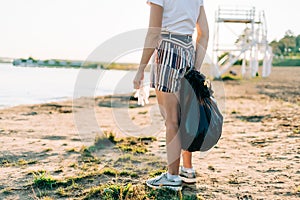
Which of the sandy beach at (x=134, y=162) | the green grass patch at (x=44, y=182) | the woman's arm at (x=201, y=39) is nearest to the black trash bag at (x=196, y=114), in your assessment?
the woman's arm at (x=201, y=39)

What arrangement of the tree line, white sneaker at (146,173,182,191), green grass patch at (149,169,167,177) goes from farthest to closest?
1. the tree line
2. green grass patch at (149,169,167,177)
3. white sneaker at (146,173,182,191)

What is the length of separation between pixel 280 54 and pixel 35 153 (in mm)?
59234

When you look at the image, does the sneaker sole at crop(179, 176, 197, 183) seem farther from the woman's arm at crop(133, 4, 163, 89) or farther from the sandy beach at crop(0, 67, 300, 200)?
the woman's arm at crop(133, 4, 163, 89)

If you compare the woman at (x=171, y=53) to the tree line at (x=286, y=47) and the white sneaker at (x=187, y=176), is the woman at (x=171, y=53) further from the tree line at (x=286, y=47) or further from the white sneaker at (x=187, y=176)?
the tree line at (x=286, y=47)

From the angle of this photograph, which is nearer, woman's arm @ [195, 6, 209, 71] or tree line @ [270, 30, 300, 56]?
woman's arm @ [195, 6, 209, 71]

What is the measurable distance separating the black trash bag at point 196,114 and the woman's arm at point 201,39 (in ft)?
0.63

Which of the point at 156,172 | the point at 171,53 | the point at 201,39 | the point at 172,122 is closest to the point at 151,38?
the point at 171,53

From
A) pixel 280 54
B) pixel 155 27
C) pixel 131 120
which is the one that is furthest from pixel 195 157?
pixel 280 54

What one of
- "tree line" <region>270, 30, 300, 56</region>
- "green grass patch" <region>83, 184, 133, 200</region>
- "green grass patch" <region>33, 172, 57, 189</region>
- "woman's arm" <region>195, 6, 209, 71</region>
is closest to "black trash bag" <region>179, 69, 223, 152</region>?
"woman's arm" <region>195, 6, 209, 71</region>

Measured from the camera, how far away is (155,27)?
10.4ft

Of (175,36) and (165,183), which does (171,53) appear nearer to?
(175,36)

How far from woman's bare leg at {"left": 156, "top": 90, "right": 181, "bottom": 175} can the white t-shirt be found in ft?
1.75

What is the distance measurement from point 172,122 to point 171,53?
1.85 ft

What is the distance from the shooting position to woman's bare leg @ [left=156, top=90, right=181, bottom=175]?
128 inches
